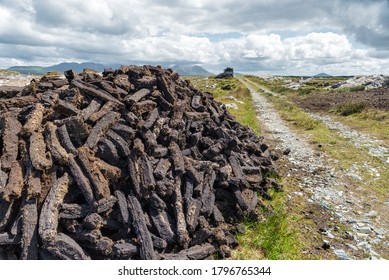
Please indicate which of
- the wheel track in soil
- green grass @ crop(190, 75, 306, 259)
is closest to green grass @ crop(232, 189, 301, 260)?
green grass @ crop(190, 75, 306, 259)

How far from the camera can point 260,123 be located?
2662cm

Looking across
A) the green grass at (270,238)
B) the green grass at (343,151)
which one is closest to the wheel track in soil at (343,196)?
the green grass at (343,151)

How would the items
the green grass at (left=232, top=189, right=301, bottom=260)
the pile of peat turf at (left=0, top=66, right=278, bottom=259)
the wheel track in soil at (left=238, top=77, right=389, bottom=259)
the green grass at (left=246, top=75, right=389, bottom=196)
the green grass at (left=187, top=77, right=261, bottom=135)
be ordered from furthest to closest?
the green grass at (left=187, top=77, right=261, bottom=135)
the green grass at (left=246, top=75, right=389, bottom=196)
the wheel track in soil at (left=238, top=77, right=389, bottom=259)
the green grass at (left=232, top=189, right=301, bottom=260)
the pile of peat turf at (left=0, top=66, right=278, bottom=259)

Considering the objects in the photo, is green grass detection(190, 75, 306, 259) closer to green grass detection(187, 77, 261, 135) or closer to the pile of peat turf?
the pile of peat turf

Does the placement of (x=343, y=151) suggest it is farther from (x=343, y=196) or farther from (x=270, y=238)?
(x=270, y=238)

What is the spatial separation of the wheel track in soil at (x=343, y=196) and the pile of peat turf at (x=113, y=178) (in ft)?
7.93

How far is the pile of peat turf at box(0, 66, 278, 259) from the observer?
23.3 feet

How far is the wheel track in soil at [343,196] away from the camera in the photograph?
8.63 meters

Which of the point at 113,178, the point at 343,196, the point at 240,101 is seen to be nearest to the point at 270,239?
the point at 113,178

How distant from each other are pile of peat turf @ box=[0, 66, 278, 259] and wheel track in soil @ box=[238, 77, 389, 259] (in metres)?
2.42

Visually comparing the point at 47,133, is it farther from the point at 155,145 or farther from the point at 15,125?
the point at 155,145

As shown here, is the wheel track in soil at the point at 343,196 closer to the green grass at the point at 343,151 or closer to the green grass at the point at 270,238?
the green grass at the point at 343,151
